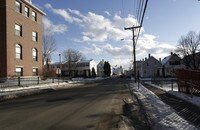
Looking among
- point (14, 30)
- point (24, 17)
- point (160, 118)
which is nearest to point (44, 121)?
point (160, 118)

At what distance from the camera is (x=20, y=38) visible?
40.3 meters

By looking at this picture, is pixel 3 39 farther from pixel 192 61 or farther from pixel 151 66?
pixel 151 66

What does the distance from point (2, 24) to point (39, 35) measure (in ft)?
36.1

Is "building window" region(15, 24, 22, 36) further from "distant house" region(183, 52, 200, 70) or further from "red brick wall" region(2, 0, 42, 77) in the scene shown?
"distant house" region(183, 52, 200, 70)

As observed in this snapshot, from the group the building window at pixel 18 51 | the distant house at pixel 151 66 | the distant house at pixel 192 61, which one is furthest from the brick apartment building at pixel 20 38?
the distant house at pixel 151 66

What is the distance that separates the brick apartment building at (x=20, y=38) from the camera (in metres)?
36.6

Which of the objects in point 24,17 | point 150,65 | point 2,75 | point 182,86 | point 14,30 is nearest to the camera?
point 182,86

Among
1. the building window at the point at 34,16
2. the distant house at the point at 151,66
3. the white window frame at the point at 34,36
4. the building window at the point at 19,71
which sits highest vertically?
the building window at the point at 34,16

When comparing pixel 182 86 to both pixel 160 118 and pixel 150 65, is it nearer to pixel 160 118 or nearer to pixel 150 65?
pixel 160 118

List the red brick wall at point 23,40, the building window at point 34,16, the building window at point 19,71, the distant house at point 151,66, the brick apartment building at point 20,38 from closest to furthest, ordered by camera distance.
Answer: the brick apartment building at point 20,38 < the red brick wall at point 23,40 < the building window at point 19,71 < the building window at point 34,16 < the distant house at point 151,66

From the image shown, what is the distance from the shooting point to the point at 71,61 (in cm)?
11269

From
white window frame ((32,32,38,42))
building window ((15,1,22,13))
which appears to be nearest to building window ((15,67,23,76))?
white window frame ((32,32,38,42))

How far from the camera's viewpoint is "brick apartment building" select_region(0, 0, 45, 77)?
1442 inches

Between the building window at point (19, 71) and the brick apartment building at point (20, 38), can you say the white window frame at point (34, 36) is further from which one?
the building window at point (19, 71)
